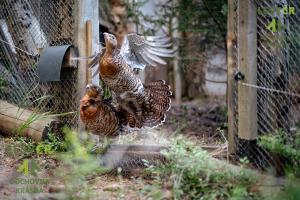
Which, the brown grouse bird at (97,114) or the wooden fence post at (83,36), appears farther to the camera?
the wooden fence post at (83,36)

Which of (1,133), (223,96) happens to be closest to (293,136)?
(1,133)

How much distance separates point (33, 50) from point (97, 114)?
2165 mm

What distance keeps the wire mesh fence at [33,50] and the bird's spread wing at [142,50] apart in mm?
686

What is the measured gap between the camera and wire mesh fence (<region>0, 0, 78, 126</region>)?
6250 mm

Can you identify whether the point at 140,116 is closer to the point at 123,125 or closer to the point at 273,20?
the point at 123,125

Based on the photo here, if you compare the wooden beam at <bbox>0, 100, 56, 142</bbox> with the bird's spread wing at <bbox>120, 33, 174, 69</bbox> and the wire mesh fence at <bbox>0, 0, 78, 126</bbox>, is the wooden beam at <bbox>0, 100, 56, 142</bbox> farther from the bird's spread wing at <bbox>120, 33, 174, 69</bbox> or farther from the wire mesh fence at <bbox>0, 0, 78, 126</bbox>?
the bird's spread wing at <bbox>120, 33, 174, 69</bbox>

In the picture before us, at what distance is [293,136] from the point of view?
4262 millimetres

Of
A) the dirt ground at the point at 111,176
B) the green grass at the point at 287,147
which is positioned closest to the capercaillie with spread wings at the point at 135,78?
the dirt ground at the point at 111,176

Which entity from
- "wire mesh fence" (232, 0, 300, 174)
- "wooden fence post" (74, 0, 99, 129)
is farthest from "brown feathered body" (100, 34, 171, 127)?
"wire mesh fence" (232, 0, 300, 174)

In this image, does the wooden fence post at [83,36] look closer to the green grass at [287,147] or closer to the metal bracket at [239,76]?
the metal bracket at [239,76]

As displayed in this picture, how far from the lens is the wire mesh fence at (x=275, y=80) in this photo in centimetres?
439

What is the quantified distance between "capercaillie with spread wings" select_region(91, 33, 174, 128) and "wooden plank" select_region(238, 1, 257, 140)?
143 cm

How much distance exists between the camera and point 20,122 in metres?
6.43

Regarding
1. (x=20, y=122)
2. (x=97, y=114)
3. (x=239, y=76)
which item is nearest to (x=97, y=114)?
(x=97, y=114)
